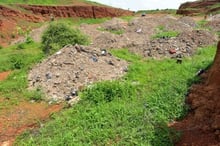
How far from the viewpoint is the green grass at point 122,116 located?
7.87m

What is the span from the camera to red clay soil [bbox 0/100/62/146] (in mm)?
9294

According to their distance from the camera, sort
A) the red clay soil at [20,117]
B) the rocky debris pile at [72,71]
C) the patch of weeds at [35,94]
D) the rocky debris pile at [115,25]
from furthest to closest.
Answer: the rocky debris pile at [115,25], the rocky debris pile at [72,71], the patch of weeds at [35,94], the red clay soil at [20,117]

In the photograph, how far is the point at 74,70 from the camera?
482 inches

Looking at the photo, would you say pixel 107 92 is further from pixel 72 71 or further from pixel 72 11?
pixel 72 11

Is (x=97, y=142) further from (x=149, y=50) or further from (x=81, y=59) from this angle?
(x=149, y=50)

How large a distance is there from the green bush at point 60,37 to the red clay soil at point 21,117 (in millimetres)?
5836

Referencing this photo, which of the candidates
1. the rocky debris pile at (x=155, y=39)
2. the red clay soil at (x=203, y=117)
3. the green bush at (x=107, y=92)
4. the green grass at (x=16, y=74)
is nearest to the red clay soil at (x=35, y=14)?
the rocky debris pile at (x=155, y=39)

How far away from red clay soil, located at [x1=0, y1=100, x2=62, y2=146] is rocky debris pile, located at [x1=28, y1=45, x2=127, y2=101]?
0.59 metres

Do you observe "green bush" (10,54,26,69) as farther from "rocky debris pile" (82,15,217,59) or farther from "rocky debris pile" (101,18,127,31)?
"rocky debris pile" (101,18,127,31)

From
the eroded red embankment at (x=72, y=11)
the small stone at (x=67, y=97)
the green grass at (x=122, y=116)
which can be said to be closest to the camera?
the green grass at (x=122, y=116)

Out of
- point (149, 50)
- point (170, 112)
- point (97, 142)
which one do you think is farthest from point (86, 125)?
point (149, 50)

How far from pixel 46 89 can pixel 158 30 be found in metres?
11.6

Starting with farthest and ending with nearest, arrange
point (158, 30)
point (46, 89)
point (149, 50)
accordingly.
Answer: point (158, 30) → point (149, 50) → point (46, 89)

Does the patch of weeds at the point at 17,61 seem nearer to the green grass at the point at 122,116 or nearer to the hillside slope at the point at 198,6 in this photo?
the green grass at the point at 122,116
